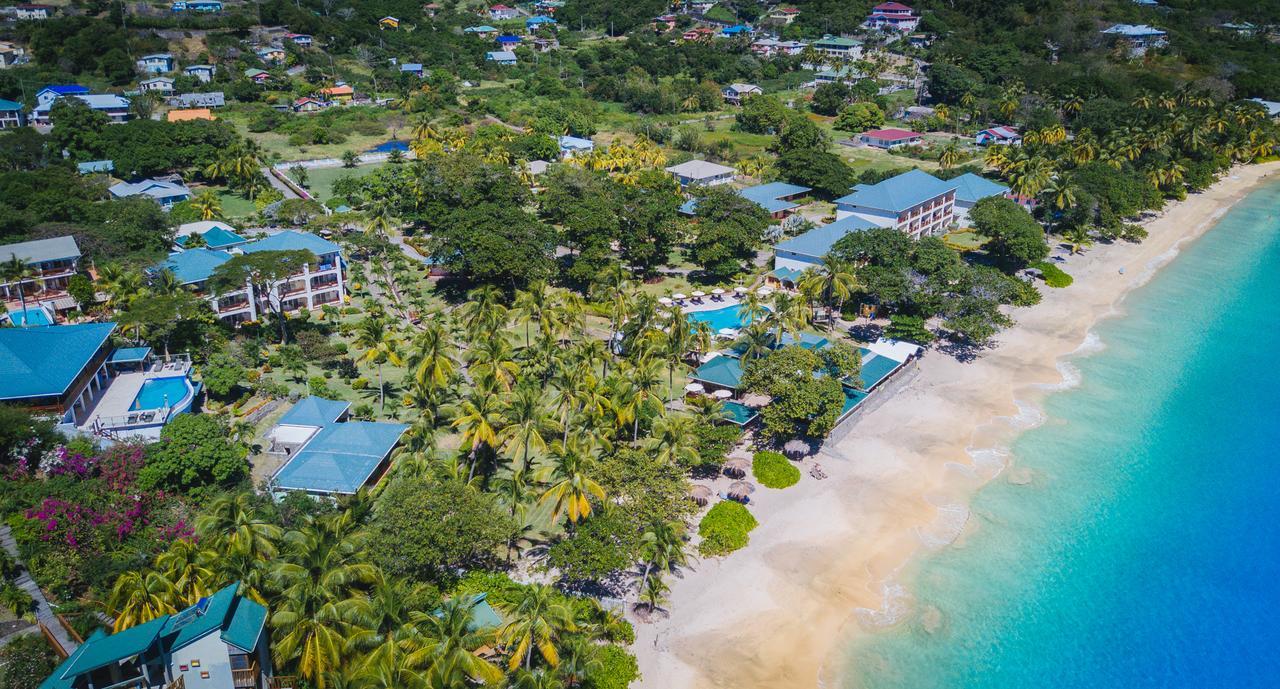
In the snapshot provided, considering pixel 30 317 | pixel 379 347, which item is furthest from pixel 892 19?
pixel 30 317

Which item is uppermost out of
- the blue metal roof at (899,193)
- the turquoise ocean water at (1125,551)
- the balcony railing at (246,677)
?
the blue metal roof at (899,193)

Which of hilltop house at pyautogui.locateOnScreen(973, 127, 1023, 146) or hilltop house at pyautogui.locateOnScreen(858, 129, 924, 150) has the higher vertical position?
hilltop house at pyautogui.locateOnScreen(973, 127, 1023, 146)

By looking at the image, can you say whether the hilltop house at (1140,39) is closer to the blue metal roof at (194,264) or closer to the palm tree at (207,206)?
the palm tree at (207,206)

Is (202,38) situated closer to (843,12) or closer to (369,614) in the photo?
(843,12)

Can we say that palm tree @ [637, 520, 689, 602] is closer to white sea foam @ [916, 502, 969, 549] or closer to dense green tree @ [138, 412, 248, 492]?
white sea foam @ [916, 502, 969, 549]

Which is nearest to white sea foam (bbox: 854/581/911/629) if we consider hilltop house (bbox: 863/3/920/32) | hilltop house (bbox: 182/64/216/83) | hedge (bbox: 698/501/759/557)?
hedge (bbox: 698/501/759/557)

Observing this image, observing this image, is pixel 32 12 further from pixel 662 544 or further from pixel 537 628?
pixel 537 628

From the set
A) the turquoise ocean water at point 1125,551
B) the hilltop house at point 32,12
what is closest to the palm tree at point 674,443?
the turquoise ocean water at point 1125,551
